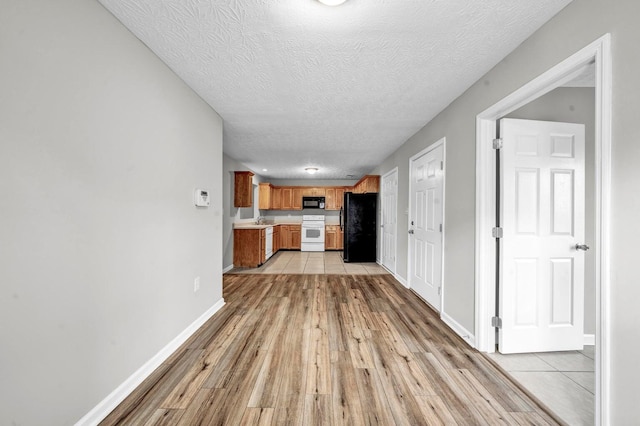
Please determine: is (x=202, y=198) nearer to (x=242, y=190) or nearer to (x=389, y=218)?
(x=242, y=190)

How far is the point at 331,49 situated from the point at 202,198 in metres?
1.78

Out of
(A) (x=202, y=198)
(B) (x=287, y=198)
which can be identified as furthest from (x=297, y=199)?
(A) (x=202, y=198)

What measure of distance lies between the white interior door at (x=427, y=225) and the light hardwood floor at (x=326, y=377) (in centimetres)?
45

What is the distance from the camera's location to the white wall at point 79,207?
3.59 ft

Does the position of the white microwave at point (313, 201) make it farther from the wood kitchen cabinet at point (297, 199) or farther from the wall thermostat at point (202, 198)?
the wall thermostat at point (202, 198)

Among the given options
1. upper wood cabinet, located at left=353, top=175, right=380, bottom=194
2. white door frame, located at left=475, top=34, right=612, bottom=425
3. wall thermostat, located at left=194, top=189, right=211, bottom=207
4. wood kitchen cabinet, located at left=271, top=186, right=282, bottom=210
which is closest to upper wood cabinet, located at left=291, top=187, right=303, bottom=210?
wood kitchen cabinet, located at left=271, top=186, right=282, bottom=210

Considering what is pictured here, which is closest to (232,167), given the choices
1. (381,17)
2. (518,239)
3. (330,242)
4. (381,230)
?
(381,230)

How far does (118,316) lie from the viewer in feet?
5.39

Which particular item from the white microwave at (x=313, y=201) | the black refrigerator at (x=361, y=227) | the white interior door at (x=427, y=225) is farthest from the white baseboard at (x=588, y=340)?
the white microwave at (x=313, y=201)

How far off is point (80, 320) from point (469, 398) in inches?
87.7

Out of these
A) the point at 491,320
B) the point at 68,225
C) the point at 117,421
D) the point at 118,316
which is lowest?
the point at 117,421

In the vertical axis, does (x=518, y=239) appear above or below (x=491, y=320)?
above

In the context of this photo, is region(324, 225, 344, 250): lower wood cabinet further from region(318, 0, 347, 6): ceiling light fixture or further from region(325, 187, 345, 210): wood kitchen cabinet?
region(318, 0, 347, 6): ceiling light fixture

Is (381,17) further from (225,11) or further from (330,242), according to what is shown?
(330,242)
